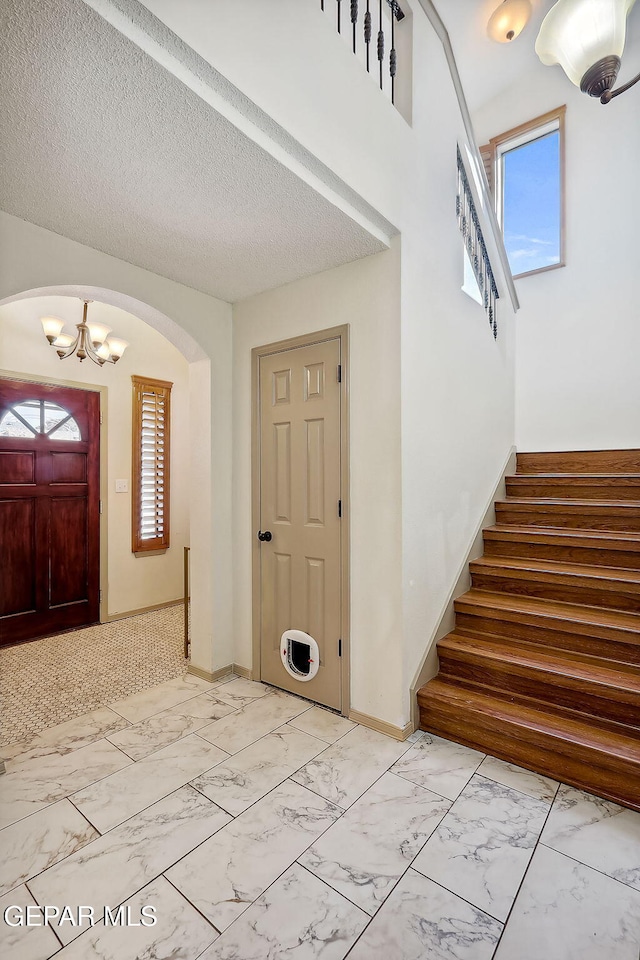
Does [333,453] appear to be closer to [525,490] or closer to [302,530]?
[302,530]

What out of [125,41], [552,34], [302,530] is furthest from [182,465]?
[552,34]

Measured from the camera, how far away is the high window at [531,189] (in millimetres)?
4422

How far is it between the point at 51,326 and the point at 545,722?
3979 millimetres

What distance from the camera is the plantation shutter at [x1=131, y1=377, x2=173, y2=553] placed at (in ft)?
14.4

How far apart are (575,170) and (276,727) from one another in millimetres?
5208

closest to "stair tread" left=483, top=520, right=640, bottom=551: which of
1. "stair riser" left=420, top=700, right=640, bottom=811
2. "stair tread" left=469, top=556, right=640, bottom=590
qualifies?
"stair tread" left=469, top=556, right=640, bottom=590

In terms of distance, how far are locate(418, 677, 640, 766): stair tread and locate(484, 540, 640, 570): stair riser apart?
103cm

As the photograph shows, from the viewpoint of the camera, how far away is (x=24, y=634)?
147 inches

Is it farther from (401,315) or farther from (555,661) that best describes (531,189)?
(555,661)

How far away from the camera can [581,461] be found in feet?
12.6

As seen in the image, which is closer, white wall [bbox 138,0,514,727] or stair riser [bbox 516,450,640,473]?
white wall [bbox 138,0,514,727]

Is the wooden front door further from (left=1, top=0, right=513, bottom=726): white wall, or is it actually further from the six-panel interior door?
the six-panel interior door

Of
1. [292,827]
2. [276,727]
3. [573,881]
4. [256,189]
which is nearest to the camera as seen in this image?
[573,881]

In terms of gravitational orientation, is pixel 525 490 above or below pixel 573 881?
above
